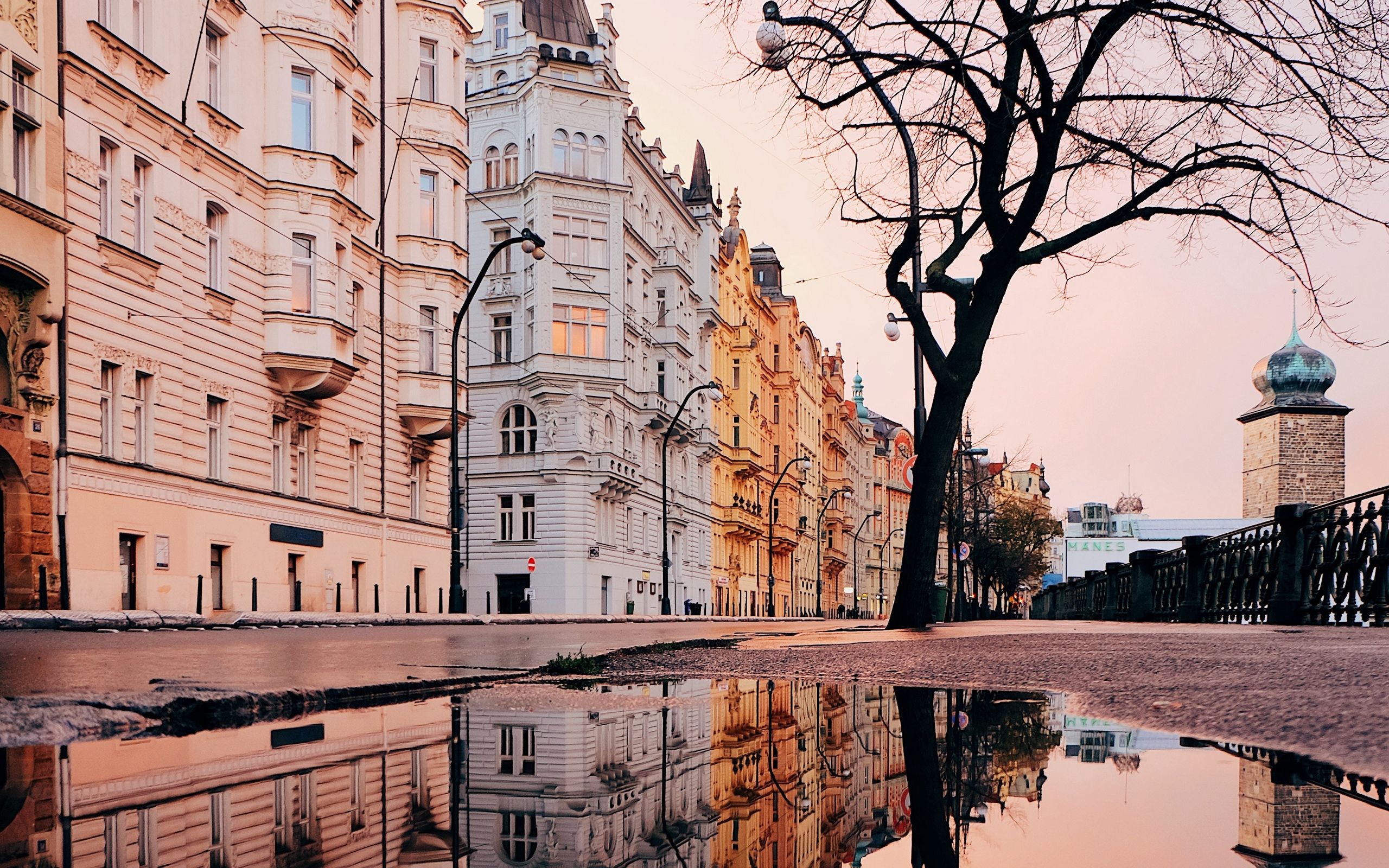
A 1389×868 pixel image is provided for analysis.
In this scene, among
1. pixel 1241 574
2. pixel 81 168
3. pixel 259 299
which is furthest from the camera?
pixel 259 299

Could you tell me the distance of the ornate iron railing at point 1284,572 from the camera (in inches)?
498

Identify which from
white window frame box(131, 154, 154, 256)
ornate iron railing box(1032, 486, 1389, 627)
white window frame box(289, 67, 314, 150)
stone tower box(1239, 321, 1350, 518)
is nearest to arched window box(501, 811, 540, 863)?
ornate iron railing box(1032, 486, 1389, 627)

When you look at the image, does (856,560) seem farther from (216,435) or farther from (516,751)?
(516,751)

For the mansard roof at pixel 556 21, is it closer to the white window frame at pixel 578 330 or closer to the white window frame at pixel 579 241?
the white window frame at pixel 579 241

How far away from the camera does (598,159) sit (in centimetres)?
5141

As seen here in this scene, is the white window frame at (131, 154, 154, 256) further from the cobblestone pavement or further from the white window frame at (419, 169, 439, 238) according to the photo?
the cobblestone pavement

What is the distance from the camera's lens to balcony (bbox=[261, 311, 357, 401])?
27719mm

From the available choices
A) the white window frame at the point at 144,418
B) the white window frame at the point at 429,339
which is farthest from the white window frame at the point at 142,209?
the white window frame at the point at 429,339

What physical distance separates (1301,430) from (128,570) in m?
112

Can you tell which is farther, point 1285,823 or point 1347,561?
point 1347,561

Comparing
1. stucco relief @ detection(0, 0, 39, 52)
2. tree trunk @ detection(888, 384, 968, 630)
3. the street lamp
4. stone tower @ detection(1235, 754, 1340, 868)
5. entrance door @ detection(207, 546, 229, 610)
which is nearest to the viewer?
stone tower @ detection(1235, 754, 1340, 868)

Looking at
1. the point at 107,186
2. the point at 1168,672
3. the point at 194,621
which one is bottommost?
the point at 194,621

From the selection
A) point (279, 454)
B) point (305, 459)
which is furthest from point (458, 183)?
point (279, 454)

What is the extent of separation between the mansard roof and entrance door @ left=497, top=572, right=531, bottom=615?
72.1ft
